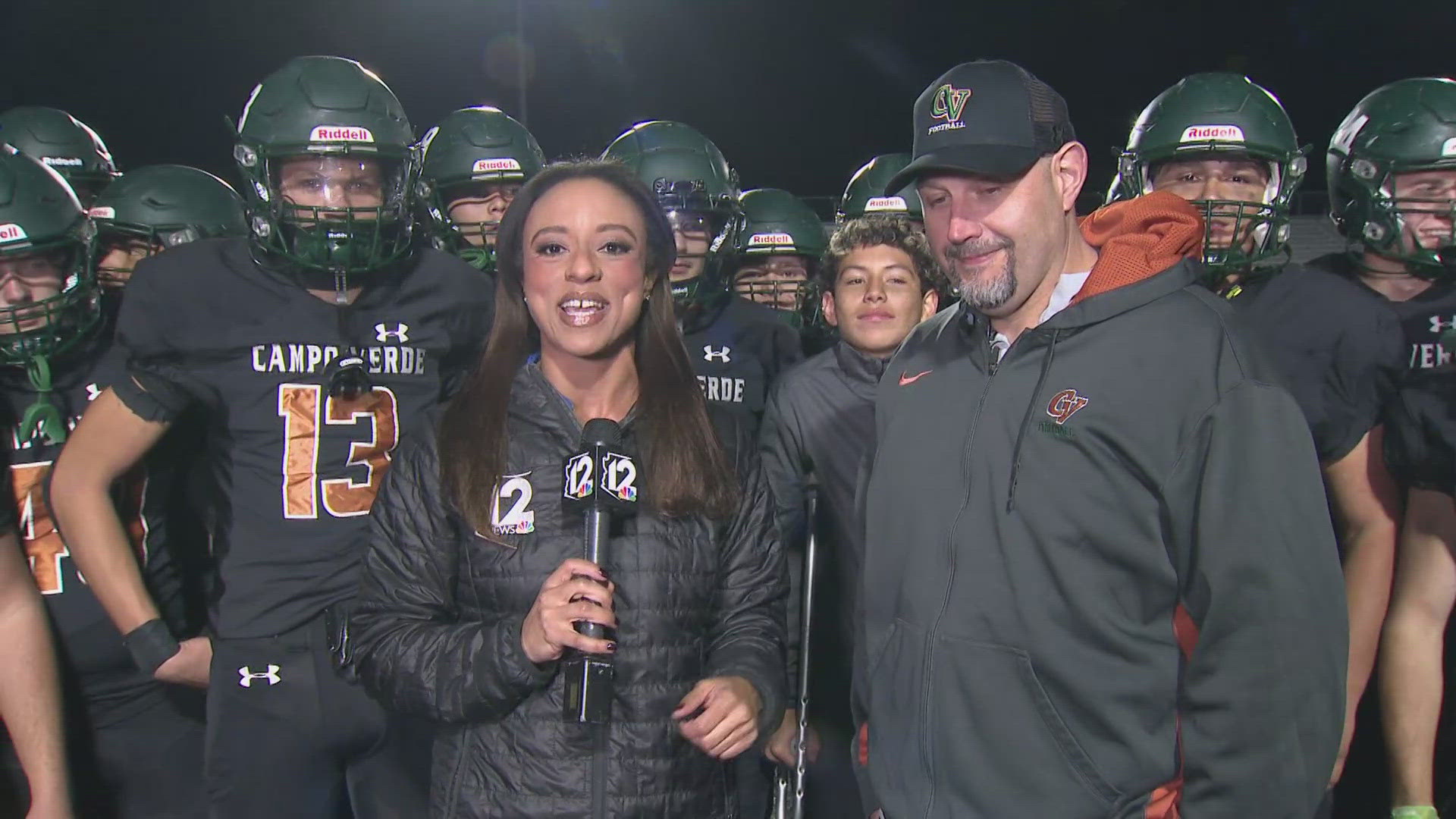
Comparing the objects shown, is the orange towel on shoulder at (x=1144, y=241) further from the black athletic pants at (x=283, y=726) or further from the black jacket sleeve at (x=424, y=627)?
the black athletic pants at (x=283, y=726)

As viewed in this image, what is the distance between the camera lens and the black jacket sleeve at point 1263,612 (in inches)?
58.0

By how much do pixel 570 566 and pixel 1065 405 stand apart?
0.80 metres

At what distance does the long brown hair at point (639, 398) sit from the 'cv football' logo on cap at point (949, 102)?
58 centimetres

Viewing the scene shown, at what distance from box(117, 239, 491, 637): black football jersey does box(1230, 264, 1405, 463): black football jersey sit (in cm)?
227

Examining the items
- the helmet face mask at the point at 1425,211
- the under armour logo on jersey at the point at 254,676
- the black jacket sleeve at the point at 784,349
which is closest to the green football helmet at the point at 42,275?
the under armour logo on jersey at the point at 254,676

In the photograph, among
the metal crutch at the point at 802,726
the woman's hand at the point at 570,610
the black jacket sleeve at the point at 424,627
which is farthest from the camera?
the metal crutch at the point at 802,726

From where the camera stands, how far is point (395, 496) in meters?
1.91

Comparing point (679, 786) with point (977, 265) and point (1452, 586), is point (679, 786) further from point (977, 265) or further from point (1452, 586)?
point (1452, 586)

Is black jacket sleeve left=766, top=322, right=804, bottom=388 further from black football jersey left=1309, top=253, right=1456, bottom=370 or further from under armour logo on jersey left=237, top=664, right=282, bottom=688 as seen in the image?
under armour logo on jersey left=237, top=664, right=282, bottom=688

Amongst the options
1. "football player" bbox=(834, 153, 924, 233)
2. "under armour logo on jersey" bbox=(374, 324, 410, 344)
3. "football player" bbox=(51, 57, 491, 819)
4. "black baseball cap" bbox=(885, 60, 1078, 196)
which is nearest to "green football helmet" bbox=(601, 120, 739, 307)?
"under armour logo on jersey" bbox=(374, 324, 410, 344)

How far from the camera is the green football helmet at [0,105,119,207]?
13.9 ft

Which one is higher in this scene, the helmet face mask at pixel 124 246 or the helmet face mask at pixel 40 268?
the helmet face mask at pixel 124 246

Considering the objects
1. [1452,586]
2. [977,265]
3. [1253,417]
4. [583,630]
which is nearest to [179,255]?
[583,630]

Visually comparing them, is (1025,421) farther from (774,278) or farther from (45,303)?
(774,278)
